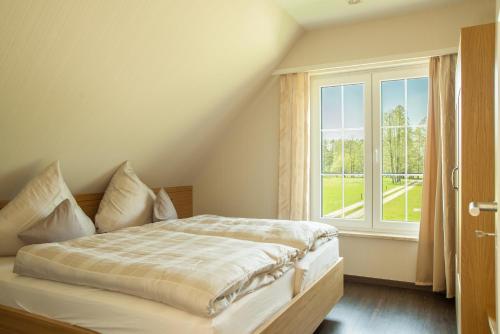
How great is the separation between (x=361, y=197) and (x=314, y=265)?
1.64 metres

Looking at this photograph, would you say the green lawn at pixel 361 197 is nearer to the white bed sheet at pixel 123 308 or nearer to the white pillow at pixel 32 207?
the white bed sheet at pixel 123 308

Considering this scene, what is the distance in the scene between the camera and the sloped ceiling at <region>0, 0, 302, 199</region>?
212 cm

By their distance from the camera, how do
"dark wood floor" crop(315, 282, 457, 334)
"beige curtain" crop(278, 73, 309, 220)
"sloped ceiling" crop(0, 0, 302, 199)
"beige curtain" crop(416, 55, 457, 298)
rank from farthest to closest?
"beige curtain" crop(278, 73, 309, 220) → "beige curtain" crop(416, 55, 457, 298) → "dark wood floor" crop(315, 282, 457, 334) → "sloped ceiling" crop(0, 0, 302, 199)

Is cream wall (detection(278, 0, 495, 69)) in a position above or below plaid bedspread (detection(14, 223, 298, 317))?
above

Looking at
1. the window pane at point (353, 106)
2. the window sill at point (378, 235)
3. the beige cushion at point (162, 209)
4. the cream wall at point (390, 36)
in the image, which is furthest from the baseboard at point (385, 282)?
the cream wall at point (390, 36)

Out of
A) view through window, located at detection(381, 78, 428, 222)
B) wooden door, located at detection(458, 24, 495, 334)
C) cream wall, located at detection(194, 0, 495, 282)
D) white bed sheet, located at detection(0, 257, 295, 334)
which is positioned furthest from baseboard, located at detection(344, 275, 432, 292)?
white bed sheet, located at detection(0, 257, 295, 334)

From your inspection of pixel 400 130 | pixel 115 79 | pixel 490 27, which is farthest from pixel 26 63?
pixel 400 130

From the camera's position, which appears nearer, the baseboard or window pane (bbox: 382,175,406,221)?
the baseboard

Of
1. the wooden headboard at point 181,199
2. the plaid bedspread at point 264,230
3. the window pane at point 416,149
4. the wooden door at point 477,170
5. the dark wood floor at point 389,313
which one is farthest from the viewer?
the wooden headboard at point 181,199

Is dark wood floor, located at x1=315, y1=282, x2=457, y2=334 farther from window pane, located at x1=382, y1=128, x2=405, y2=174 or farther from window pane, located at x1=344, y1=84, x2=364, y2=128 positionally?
window pane, located at x1=344, y1=84, x2=364, y2=128

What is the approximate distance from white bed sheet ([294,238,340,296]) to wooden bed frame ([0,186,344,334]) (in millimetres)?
31

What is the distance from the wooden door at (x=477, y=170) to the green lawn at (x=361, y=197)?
1.83 meters

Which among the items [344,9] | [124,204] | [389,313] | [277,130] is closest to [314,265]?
[389,313]

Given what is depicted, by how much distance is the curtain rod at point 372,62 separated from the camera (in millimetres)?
3336
